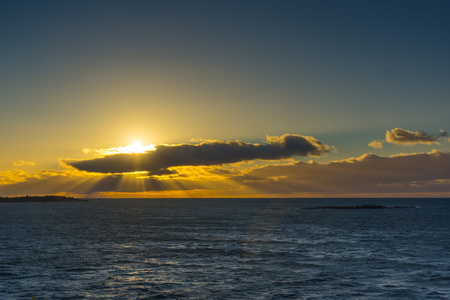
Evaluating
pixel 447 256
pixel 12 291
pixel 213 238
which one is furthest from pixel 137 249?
pixel 447 256

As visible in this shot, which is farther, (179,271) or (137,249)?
(137,249)

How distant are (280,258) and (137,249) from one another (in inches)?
876

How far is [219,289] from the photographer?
111 feet

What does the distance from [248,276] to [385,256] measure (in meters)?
22.5

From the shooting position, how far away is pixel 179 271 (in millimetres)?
41406

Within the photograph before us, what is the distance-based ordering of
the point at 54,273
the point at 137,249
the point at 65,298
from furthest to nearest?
1. the point at 137,249
2. the point at 54,273
3. the point at 65,298

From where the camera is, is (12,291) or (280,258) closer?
(12,291)

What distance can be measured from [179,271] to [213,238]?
1214 inches

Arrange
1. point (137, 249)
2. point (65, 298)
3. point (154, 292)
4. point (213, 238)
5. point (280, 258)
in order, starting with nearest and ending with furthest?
1. point (65, 298)
2. point (154, 292)
3. point (280, 258)
4. point (137, 249)
5. point (213, 238)

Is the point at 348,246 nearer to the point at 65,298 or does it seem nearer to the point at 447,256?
the point at 447,256

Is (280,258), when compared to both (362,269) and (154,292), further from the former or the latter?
(154,292)

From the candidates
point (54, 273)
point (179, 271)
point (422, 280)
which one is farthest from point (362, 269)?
point (54, 273)

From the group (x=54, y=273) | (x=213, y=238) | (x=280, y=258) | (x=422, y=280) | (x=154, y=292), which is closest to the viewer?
(x=154, y=292)

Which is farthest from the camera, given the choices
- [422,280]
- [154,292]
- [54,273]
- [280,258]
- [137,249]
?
[137,249]
